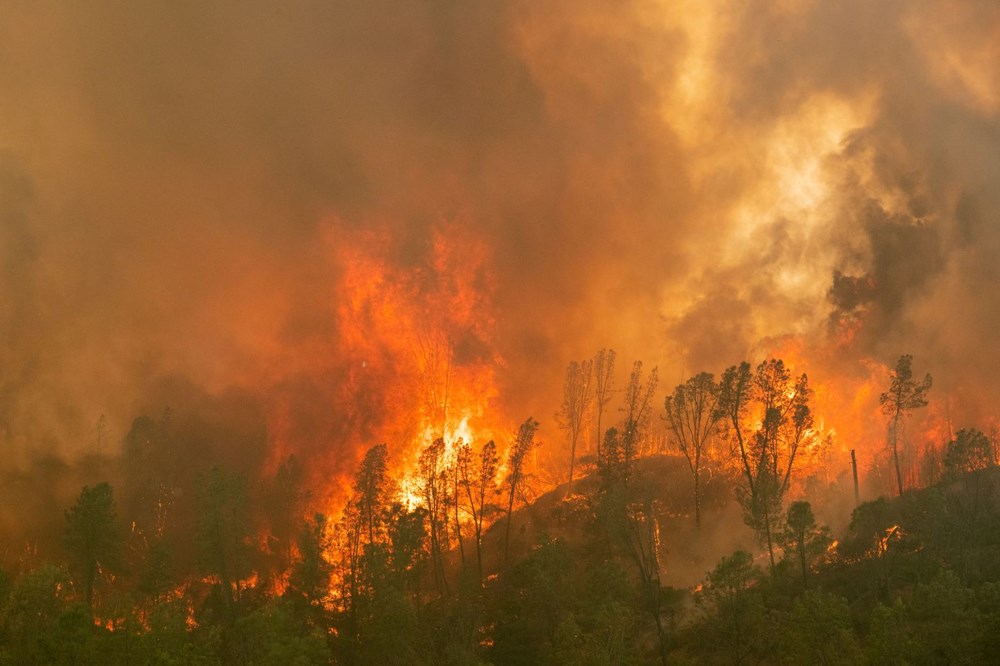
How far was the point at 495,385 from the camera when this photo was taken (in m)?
168

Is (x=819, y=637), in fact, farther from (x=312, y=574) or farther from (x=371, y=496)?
(x=371, y=496)

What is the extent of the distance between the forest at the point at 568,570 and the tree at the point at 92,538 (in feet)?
0.80

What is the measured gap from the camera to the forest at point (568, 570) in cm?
5916

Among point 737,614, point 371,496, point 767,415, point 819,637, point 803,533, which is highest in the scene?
point 767,415

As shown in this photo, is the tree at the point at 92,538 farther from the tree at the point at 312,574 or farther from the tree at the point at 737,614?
the tree at the point at 737,614

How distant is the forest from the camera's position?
194ft

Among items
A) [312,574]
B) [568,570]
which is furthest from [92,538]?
[568,570]

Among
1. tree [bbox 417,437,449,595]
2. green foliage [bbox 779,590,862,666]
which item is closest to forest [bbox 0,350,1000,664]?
green foliage [bbox 779,590,862,666]

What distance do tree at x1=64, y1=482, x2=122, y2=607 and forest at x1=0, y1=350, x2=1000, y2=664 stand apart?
0.24 metres

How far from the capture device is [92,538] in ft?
278

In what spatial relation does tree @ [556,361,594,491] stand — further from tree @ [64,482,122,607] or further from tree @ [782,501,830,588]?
tree @ [64,482,122,607]

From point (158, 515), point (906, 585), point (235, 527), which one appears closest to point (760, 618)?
point (906, 585)

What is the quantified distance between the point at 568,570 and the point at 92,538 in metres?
51.1

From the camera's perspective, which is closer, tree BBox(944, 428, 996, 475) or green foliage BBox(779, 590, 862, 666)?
green foliage BBox(779, 590, 862, 666)
